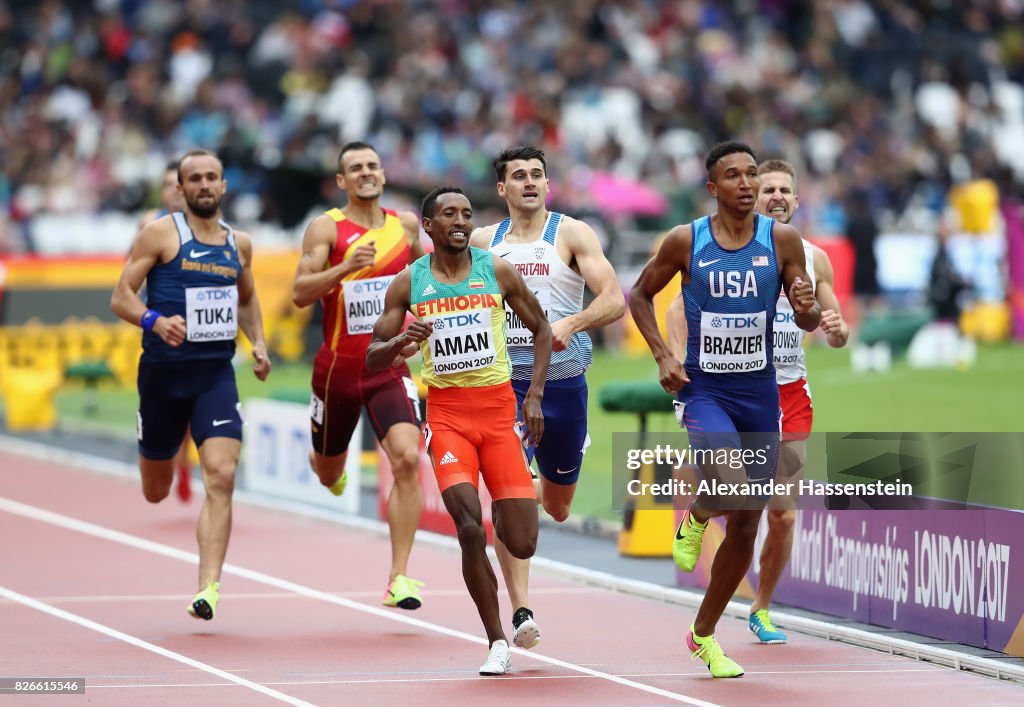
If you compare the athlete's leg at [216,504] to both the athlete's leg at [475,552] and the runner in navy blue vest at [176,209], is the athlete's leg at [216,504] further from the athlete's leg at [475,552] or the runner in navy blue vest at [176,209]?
the runner in navy blue vest at [176,209]

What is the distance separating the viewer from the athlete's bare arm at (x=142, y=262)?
1085 centimetres

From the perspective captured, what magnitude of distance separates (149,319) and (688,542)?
132 inches

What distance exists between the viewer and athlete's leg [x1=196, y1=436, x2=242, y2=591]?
34.7ft

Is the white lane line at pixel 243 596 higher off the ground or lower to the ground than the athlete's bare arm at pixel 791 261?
lower

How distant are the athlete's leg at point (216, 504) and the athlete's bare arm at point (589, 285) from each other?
7.08 feet

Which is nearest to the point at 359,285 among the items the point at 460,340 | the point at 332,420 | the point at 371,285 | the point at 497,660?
the point at 371,285

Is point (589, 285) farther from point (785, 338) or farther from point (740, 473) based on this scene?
point (740, 473)

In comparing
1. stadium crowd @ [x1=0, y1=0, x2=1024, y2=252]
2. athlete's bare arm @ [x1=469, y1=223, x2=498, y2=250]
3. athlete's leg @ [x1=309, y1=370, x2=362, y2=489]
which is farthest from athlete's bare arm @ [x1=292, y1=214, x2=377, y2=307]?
stadium crowd @ [x1=0, y1=0, x2=1024, y2=252]

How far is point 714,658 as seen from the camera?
9.00 meters

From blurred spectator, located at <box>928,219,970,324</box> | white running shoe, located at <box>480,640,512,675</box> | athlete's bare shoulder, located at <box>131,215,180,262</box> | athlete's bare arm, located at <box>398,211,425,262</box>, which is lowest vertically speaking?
white running shoe, located at <box>480,640,512,675</box>

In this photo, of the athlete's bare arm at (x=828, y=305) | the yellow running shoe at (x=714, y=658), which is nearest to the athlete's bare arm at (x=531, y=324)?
the yellow running shoe at (x=714, y=658)

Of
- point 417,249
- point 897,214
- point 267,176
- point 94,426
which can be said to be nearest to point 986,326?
point 897,214

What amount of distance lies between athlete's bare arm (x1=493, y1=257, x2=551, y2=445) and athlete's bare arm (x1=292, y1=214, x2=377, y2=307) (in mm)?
1611

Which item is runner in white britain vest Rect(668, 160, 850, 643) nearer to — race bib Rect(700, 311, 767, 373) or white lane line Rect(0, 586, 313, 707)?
race bib Rect(700, 311, 767, 373)
